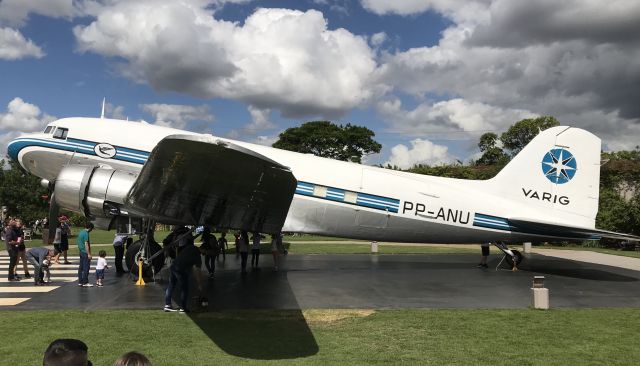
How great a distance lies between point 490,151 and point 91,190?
47003 millimetres

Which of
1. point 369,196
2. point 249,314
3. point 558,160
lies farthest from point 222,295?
point 558,160

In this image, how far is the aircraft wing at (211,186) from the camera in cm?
584

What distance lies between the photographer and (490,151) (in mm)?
49906

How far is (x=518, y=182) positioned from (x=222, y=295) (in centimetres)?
976

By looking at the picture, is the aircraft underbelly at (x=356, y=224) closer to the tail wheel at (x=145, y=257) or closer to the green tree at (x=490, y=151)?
the tail wheel at (x=145, y=257)

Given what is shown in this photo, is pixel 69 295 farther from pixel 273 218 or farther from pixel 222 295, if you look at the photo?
pixel 273 218

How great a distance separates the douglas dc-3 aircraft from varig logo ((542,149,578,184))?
3cm

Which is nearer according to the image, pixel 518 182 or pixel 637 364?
pixel 637 364

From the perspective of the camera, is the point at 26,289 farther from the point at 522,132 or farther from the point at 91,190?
the point at 522,132

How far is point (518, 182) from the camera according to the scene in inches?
549

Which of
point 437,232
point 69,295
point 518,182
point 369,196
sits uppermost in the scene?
point 518,182

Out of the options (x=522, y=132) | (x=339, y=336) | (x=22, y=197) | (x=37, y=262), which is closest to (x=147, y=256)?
(x=37, y=262)

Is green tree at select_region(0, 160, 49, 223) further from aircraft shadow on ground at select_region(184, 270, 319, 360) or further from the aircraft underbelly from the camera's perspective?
the aircraft underbelly

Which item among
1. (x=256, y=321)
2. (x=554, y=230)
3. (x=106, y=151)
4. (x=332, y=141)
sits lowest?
(x=256, y=321)
